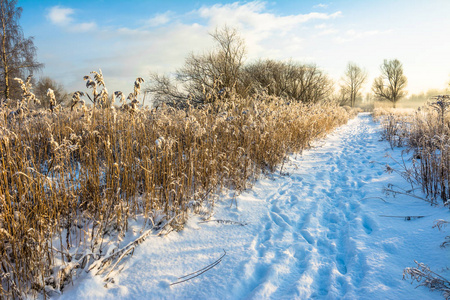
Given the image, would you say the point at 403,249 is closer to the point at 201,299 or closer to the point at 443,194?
the point at 443,194

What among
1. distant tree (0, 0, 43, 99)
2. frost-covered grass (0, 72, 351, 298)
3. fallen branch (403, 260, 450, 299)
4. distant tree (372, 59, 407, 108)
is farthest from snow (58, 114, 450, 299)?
distant tree (372, 59, 407, 108)

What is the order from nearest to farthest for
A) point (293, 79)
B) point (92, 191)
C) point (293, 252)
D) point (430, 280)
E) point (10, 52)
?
1. point (430, 280)
2. point (293, 252)
3. point (92, 191)
4. point (10, 52)
5. point (293, 79)

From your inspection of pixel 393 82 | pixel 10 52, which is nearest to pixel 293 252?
pixel 10 52

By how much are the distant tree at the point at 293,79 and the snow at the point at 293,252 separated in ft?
76.6

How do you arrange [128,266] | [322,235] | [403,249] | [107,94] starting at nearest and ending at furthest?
[128,266]
[403,249]
[107,94]
[322,235]

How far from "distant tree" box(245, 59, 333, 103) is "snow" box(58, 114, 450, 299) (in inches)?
919

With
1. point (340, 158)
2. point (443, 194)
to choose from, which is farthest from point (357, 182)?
point (340, 158)

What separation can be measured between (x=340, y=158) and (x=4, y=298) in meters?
6.26

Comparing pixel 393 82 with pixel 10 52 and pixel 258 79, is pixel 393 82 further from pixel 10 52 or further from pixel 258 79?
pixel 10 52

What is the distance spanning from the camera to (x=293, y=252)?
7.13 feet

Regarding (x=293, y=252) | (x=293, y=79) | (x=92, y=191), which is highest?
(x=293, y=79)

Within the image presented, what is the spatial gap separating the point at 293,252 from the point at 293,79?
95.8 ft

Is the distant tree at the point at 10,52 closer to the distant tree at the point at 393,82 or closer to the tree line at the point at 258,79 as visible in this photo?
the tree line at the point at 258,79

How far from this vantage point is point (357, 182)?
13.2ft
